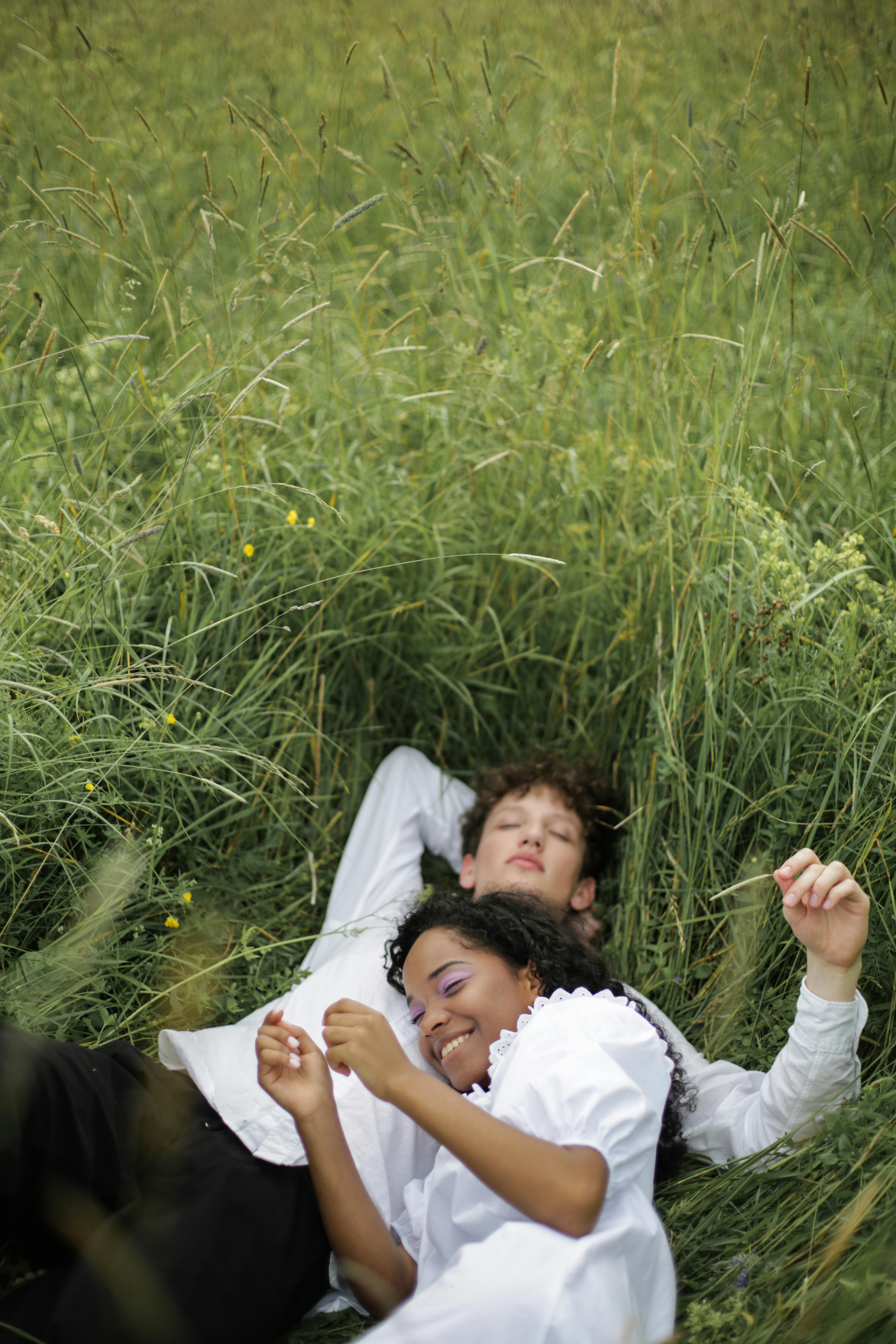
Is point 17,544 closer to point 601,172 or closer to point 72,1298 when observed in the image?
point 72,1298

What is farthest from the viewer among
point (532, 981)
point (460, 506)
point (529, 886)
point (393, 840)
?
point (460, 506)

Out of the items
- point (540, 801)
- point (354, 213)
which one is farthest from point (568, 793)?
point (354, 213)

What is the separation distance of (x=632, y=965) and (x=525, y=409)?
5.60ft

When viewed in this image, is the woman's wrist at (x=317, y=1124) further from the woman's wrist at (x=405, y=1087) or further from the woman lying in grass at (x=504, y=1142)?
the woman's wrist at (x=405, y=1087)

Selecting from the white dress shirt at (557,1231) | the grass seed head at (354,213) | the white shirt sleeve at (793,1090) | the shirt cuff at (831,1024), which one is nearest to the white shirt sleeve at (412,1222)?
the white dress shirt at (557,1231)

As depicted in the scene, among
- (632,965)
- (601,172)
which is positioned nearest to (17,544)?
(632,965)

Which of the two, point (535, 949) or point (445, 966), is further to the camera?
point (535, 949)

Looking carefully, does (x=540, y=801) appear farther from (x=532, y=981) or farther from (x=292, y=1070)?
(x=292, y=1070)

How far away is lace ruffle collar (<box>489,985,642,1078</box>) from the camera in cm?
173

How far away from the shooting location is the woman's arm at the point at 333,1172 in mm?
1628

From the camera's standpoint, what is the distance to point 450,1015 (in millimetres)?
1809

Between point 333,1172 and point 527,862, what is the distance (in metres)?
0.99

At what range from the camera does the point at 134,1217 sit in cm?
161

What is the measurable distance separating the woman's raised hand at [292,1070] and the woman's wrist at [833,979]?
972 mm
